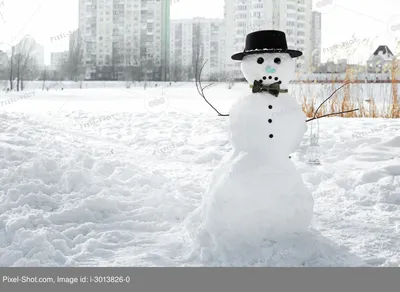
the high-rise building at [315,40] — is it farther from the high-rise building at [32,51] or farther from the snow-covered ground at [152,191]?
the high-rise building at [32,51]

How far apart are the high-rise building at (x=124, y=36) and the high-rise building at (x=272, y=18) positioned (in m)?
1.87

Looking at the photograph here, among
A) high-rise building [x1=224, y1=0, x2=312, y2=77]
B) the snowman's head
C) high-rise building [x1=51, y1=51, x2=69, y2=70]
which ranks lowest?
the snowman's head

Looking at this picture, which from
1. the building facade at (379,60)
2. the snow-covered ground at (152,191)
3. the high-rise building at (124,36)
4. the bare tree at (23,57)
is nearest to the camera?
the snow-covered ground at (152,191)

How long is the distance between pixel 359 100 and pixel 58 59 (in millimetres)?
6086

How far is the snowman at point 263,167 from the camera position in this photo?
2.37 meters

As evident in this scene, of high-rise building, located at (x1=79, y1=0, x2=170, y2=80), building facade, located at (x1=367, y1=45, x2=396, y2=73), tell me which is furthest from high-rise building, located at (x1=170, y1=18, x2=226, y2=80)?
building facade, located at (x1=367, y1=45, x2=396, y2=73)

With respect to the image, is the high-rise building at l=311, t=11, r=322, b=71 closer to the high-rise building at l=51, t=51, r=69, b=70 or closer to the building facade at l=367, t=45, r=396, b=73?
the building facade at l=367, t=45, r=396, b=73

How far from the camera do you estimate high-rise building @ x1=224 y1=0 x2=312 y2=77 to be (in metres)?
7.33

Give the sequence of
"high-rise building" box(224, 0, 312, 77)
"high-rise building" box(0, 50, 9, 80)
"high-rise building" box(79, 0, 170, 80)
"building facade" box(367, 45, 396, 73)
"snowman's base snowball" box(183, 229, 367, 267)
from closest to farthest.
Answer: "snowman's base snowball" box(183, 229, 367, 267) < "building facade" box(367, 45, 396, 73) < "high-rise building" box(224, 0, 312, 77) < "high-rise building" box(0, 50, 9, 80) < "high-rise building" box(79, 0, 170, 80)

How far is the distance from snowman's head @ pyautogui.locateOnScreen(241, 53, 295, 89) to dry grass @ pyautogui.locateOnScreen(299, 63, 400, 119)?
12.5ft

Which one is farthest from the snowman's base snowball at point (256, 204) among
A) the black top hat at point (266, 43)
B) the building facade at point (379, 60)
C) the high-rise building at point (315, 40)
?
the building facade at point (379, 60)

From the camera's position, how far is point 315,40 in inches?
308

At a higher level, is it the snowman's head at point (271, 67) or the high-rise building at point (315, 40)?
the high-rise building at point (315, 40)

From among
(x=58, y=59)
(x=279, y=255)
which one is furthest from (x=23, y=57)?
(x=279, y=255)
